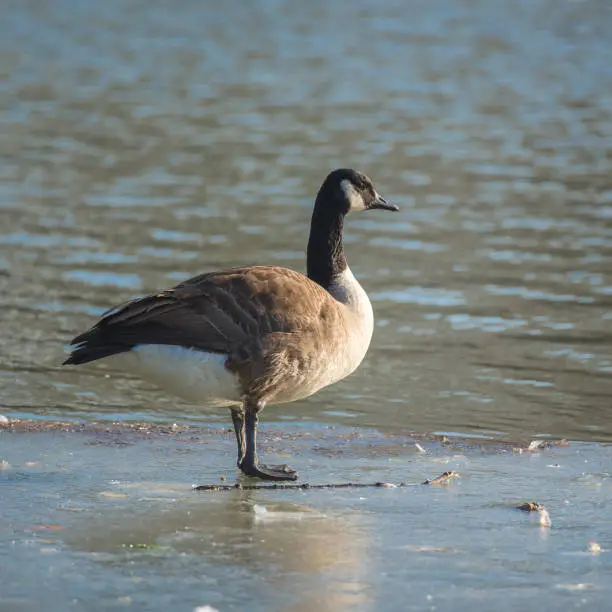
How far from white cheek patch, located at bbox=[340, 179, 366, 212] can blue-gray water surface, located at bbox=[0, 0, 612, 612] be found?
4.48 ft

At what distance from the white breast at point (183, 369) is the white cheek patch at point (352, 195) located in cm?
166

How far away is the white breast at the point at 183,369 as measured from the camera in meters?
6.81

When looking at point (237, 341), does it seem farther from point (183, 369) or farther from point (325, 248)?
point (325, 248)

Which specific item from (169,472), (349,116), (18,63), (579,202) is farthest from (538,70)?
(169,472)

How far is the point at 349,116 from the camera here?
24.2 metres

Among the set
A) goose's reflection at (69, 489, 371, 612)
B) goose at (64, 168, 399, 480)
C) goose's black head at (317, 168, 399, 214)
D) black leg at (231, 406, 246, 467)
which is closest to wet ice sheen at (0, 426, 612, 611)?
goose's reflection at (69, 489, 371, 612)

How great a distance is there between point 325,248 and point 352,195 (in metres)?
0.41

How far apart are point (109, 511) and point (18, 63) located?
25.9 m

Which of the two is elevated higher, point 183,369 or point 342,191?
point 342,191

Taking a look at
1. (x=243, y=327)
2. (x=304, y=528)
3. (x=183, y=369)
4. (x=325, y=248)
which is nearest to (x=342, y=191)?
(x=325, y=248)

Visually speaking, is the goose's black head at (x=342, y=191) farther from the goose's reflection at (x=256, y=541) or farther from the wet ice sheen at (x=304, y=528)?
Result: the goose's reflection at (x=256, y=541)

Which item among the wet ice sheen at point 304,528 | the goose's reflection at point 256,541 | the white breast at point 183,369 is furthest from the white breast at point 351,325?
the goose's reflection at point 256,541

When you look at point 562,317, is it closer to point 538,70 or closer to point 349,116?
point 349,116

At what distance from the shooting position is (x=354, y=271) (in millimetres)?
13703
